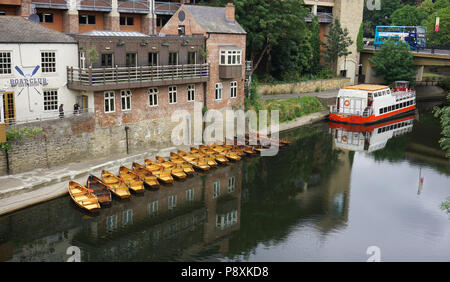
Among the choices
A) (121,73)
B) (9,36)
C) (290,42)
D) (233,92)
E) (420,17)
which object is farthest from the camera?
(420,17)

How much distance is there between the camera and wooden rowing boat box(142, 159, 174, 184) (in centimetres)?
3319

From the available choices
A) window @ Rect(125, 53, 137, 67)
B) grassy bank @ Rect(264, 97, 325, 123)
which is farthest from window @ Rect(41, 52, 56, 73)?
grassy bank @ Rect(264, 97, 325, 123)

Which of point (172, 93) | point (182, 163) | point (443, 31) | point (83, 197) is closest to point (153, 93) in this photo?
point (172, 93)

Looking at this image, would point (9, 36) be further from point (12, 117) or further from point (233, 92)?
point (233, 92)

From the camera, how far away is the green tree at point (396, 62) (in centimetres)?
7056

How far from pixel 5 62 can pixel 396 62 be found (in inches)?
2231

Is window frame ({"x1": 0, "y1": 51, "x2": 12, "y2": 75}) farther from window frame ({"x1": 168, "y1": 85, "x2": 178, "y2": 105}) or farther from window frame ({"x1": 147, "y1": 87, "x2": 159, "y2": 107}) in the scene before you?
window frame ({"x1": 168, "y1": 85, "x2": 178, "y2": 105})

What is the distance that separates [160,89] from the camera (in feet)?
128

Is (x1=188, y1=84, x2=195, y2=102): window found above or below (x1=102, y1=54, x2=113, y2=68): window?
below

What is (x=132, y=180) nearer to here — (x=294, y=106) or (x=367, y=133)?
(x=294, y=106)

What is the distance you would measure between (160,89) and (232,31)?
404 inches

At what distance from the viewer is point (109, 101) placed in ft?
116

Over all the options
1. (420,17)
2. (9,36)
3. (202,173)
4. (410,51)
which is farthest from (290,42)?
(420,17)

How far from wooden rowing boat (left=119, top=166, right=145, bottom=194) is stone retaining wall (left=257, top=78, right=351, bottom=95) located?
2917cm
